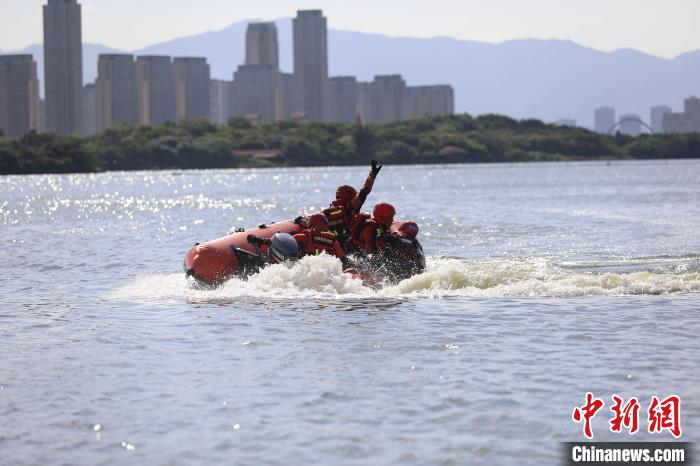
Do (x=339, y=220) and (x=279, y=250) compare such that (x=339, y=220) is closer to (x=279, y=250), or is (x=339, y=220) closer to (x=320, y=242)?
(x=320, y=242)

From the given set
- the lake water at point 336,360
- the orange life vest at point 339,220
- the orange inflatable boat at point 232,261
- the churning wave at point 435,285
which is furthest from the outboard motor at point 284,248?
the orange life vest at point 339,220

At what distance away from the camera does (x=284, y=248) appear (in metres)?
16.9

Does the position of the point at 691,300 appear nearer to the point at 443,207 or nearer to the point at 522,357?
the point at 522,357

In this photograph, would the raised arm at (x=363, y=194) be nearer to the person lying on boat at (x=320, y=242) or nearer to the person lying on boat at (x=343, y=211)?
the person lying on boat at (x=343, y=211)

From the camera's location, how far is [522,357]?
38.6 feet

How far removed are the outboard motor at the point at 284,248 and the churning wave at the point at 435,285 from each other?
120 millimetres

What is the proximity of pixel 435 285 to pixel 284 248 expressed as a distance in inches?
89.2

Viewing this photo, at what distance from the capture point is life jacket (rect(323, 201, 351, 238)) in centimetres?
1755

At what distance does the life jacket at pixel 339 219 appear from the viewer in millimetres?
17547

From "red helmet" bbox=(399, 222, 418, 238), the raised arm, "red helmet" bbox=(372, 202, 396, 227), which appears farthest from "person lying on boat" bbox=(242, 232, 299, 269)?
"red helmet" bbox=(399, 222, 418, 238)

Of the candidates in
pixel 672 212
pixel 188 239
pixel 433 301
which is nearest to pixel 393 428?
pixel 433 301

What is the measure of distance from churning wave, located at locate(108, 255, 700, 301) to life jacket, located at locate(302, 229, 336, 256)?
282 mm

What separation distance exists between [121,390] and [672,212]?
3196cm

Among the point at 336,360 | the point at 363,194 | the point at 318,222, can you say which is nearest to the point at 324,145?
the point at 363,194
